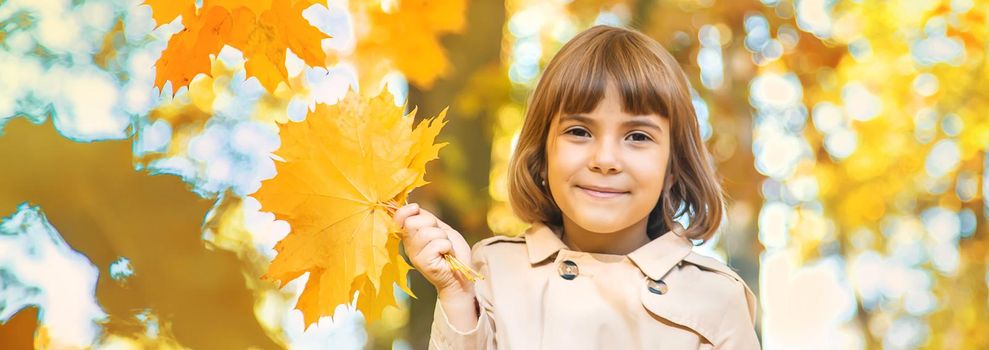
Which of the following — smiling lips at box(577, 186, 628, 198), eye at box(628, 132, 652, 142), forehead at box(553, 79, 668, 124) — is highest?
forehead at box(553, 79, 668, 124)

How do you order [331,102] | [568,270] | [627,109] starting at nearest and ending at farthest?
[627,109] → [568,270] → [331,102]

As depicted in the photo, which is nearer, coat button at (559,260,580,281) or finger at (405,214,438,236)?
finger at (405,214,438,236)

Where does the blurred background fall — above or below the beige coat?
below

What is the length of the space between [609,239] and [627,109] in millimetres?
297

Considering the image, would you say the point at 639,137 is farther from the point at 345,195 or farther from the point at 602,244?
the point at 345,195

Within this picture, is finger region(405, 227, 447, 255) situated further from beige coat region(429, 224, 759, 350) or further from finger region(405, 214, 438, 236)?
beige coat region(429, 224, 759, 350)

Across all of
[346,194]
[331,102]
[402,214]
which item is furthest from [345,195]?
[331,102]

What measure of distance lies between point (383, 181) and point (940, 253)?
263 inches

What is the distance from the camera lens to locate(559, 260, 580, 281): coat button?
1.96 m

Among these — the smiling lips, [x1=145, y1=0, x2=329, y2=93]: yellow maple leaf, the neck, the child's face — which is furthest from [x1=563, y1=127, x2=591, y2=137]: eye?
[x1=145, y1=0, x2=329, y2=93]: yellow maple leaf

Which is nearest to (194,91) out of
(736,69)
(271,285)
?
(271,285)

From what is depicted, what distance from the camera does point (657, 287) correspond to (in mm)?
1912

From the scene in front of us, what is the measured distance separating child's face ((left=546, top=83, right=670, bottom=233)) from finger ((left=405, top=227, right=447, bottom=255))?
11.3 inches

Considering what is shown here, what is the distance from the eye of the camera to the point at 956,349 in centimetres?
757
